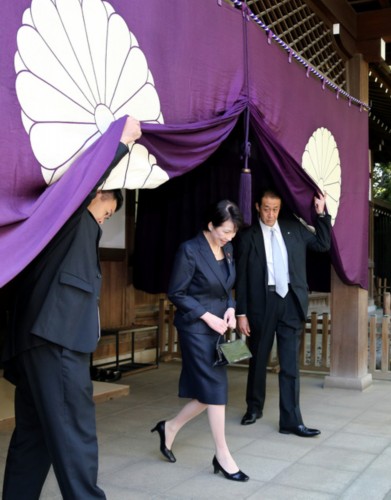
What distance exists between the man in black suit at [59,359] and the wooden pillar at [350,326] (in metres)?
4.17

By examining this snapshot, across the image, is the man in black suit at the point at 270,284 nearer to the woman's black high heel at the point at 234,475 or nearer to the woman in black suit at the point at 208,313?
the woman in black suit at the point at 208,313

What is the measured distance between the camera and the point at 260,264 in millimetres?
5051

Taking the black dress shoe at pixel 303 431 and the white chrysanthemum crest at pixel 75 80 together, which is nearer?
the white chrysanthemum crest at pixel 75 80

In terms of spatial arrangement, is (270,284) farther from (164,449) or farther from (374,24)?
(374,24)

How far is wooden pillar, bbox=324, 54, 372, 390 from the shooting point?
6.52 m

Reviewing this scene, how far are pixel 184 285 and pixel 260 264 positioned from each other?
134 centimetres

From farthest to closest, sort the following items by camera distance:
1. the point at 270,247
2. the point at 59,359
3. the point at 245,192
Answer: the point at 270,247
the point at 245,192
the point at 59,359

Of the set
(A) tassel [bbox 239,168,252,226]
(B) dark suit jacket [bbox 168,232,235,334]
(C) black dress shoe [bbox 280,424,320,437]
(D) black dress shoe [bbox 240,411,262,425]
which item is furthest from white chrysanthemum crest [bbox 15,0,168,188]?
(D) black dress shoe [bbox 240,411,262,425]

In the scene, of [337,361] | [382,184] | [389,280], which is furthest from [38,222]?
[382,184]

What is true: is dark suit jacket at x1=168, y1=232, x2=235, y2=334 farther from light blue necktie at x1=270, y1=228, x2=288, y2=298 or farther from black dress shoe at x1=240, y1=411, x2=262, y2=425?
black dress shoe at x1=240, y1=411, x2=262, y2=425

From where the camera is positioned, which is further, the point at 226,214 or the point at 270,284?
the point at 270,284

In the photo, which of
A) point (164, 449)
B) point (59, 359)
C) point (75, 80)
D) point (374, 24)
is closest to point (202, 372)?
point (164, 449)

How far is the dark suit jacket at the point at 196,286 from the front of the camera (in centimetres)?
382

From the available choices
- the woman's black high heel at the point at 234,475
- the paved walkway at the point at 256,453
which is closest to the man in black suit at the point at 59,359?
the paved walkway at the point at 256,453
